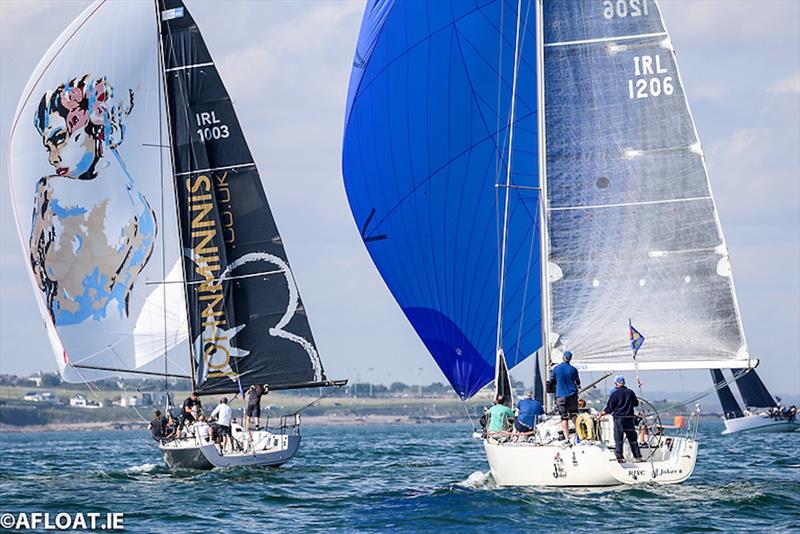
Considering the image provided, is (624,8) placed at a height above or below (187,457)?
above

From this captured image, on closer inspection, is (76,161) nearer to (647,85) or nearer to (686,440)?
(647,85)

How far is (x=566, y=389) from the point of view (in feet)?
73.5

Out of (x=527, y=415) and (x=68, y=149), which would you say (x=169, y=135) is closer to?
(x=68, y=149)

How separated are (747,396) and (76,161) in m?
42.9

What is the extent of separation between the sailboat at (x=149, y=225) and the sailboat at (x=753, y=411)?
33515 millimetres

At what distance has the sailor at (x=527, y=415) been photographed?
22.8 metres

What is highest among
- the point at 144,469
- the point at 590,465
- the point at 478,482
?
the point at 590,465

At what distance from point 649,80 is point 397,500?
8033mm

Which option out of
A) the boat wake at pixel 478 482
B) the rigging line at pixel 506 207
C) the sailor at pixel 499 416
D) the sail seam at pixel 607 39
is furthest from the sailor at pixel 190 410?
the sail seam at pixel 607 39

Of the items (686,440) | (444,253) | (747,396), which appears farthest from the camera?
(747,396)

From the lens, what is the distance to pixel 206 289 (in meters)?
32.8

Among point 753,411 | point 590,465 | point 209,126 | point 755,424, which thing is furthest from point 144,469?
point 753,411

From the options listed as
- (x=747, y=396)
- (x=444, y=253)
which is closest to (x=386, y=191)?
(x=444, y=253)

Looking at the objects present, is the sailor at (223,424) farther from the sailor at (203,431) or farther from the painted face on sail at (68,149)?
the painted face on sail at (68,149)
